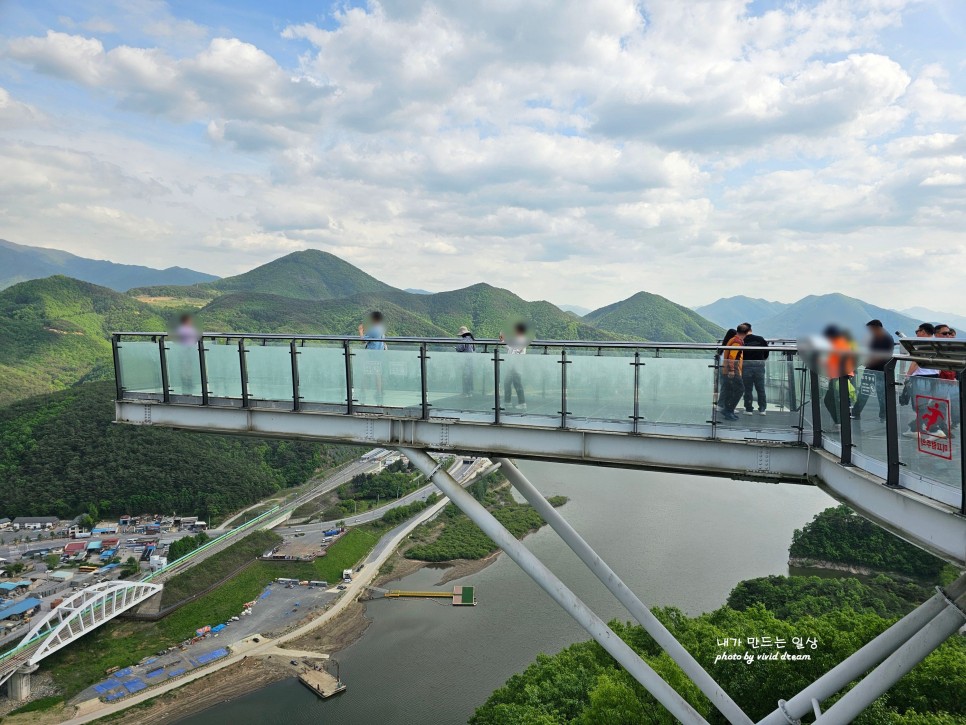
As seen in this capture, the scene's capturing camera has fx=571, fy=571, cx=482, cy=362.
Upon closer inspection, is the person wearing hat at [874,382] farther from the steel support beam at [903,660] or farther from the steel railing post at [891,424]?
the steel support beam at [903,660]

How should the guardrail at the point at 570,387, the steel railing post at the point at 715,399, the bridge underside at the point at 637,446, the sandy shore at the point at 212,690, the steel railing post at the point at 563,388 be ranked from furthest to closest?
the sandy shore at the point at 212,690 < the steel railing post at the point at 563,388 < the steel railing post at the point at 715,399 < the guardrail at the point at 570,387 < the bridge underside at the point at 637,446

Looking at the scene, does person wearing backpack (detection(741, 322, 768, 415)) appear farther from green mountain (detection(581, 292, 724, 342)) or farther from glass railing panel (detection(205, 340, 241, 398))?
green mountain (detection(581, 292, 724, 342))

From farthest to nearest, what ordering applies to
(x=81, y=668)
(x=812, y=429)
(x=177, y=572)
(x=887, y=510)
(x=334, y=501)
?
(x=334, y=501) < (x=177, y=572) < (x=81, y=668) < (x=812, y=429) < (x=887, y=510)

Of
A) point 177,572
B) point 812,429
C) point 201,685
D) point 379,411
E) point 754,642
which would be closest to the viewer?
point 812,429

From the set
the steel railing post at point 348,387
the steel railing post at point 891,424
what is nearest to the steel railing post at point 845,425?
the steel railing post at point 891,424

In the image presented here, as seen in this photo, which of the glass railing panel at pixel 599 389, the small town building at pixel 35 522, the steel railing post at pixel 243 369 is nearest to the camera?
the glass railing panel at pixel 599 389

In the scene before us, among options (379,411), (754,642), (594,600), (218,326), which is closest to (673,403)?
(379,411)

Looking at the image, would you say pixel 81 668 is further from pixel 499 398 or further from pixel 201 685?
pixel 499 398
